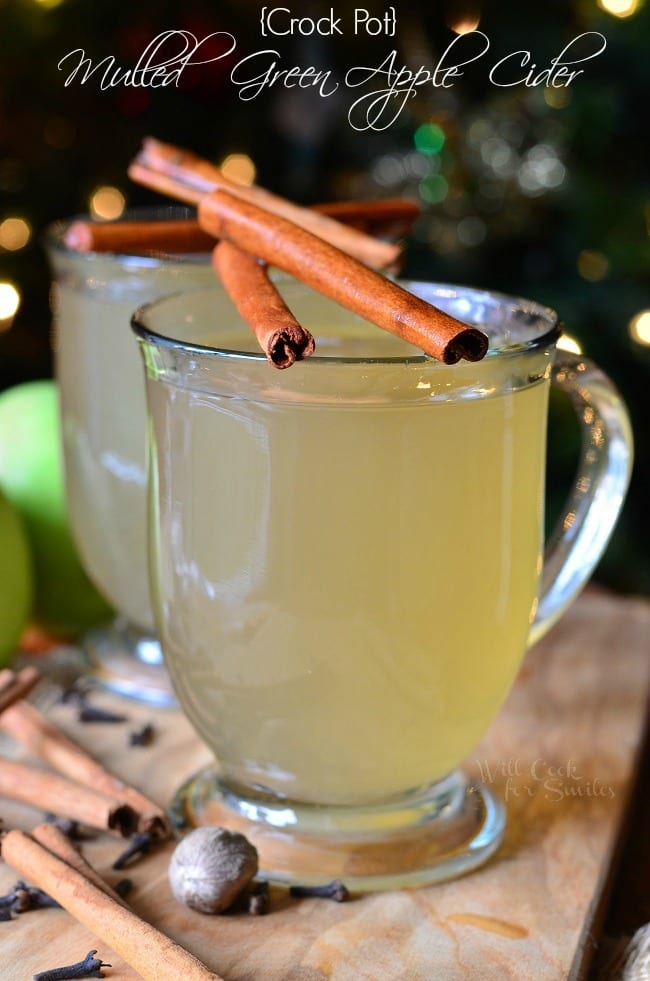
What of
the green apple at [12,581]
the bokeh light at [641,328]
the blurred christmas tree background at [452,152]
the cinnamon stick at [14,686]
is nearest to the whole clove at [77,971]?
the cinnamon stick at [14,686]

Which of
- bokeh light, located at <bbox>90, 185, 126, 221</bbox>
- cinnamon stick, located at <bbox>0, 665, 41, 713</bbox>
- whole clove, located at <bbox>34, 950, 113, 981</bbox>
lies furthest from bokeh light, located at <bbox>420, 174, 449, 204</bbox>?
whole clove, located at <bbox>34, 950, 113, 981</bbox>

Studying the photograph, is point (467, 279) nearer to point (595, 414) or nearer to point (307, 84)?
point (307, 84)

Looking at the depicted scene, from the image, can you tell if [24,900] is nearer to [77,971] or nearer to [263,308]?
[77,971]

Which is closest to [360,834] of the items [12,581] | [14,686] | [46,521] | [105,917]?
[105,917]

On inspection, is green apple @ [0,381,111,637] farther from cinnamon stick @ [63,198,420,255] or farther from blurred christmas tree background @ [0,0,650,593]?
blurred christmas tree background @ [0,0,650,593]

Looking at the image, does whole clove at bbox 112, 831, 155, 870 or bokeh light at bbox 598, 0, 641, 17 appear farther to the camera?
bokeh light at bbox 598, 0, 641, 17

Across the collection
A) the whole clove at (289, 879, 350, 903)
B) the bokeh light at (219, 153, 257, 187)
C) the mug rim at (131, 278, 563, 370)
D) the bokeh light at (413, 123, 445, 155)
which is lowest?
the whole clove at (289, 879, 350, 903)
